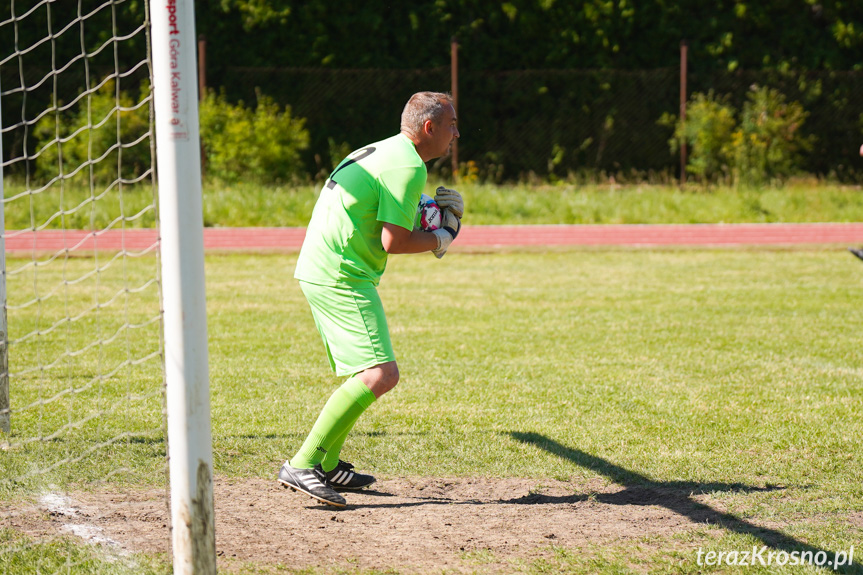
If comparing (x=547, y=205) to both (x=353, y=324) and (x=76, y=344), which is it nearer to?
(x=76, y=344)

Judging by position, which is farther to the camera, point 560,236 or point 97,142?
point 97,142

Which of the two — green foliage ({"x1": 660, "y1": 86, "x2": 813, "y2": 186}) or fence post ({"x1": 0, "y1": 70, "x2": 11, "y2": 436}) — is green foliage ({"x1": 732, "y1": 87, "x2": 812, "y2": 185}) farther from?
fence post ({"x1": 0, "y1": 70, "x2": 11, "y2": 436})

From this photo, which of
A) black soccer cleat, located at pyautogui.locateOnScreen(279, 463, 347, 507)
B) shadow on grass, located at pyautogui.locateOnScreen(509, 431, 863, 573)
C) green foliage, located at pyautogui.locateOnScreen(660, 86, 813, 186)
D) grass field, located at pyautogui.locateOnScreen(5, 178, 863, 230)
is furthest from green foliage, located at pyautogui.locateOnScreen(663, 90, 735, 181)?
black soccer cleat, located at pyautogui.locateOnScreen(279, 463, 347, 507)

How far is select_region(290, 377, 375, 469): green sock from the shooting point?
4520 millimetres

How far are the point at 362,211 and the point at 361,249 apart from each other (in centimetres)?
19

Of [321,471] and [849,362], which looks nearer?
[321,471]

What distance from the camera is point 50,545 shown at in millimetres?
3941

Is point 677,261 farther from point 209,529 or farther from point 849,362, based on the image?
point 209,529

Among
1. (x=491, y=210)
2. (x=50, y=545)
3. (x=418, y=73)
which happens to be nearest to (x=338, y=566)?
(x=50, y=545)

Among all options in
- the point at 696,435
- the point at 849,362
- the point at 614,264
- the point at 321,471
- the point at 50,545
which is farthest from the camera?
the point at 614,264

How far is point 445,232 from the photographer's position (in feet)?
15.2

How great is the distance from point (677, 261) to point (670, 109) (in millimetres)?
8639

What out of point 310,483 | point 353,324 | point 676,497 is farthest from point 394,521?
point 676,497

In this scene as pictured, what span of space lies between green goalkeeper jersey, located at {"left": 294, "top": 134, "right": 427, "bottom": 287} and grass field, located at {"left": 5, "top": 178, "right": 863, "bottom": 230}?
11610 millimetres
